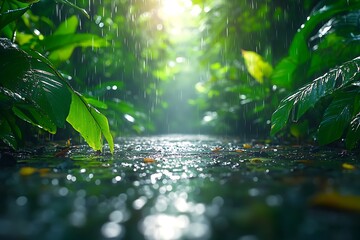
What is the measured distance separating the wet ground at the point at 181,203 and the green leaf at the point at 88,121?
0.59 meters

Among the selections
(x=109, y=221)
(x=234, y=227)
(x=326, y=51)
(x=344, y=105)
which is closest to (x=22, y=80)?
(x=109, y=221)

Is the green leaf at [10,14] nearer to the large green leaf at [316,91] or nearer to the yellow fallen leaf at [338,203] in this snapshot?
the large green leaf at [316,91]

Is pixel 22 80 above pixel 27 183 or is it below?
above

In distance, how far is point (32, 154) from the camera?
2.30m

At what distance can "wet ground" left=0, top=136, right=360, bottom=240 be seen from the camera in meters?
0.77

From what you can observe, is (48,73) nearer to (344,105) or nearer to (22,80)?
(22,80)

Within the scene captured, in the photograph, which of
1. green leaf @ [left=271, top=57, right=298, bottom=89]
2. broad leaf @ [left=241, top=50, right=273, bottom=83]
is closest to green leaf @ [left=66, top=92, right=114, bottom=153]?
green leaf @ [left=271, top=57, right=298, bottom=89]

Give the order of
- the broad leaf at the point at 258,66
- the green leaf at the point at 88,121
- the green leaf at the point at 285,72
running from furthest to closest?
the broad leaf at the point at 258,66 < the green leaf at the point at 285,72 < the green leaf at the point at 88,121

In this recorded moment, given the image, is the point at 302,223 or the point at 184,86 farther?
the point at 184,86

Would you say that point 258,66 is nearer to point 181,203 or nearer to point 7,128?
point 7,128

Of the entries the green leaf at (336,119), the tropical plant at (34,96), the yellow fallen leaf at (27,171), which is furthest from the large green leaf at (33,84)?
the green leaf at (336,119)

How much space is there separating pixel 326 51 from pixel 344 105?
1.22m

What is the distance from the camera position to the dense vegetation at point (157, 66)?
2.11 m

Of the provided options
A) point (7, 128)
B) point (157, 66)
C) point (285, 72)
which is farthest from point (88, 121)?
point (157, 66)
